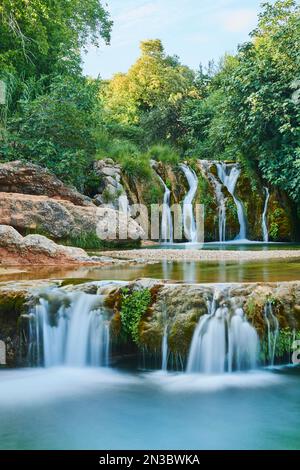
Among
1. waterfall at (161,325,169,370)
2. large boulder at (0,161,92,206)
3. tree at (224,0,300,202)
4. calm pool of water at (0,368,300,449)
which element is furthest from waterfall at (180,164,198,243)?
calm pool of water at (0,368,300,449)

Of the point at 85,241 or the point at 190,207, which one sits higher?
the point at 190,207

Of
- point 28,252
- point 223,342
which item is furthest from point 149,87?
point 223,342

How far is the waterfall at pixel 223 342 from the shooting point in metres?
5.66

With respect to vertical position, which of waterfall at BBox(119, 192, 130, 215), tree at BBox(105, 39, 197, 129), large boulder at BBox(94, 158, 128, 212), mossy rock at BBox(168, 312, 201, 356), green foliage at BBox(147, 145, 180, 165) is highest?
tree at BBox(105, 39, 197, 129)

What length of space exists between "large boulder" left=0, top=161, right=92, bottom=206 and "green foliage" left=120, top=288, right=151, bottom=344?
7459 millimetres

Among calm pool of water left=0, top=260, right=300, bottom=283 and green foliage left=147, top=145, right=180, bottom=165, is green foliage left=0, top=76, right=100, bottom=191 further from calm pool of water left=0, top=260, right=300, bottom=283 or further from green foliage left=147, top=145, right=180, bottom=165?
calm pool of water left=0, top=260, right=300, bottom=283

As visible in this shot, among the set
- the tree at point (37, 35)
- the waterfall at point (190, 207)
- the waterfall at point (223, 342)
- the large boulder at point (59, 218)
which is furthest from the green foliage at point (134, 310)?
the waterfall at point (190, 207)

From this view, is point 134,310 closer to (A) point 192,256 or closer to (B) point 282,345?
(B) point 282,345

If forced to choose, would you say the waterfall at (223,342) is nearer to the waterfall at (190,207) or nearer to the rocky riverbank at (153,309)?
the rocky riverbank at (153,309)

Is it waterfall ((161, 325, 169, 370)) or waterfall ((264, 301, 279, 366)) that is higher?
waterfall ((264, 301, 279, 366))

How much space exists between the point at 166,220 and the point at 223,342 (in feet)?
34.5

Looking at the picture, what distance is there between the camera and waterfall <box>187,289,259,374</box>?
5660mm

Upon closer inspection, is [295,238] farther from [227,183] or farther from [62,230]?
[62,230]

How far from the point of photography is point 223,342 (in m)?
5.66
